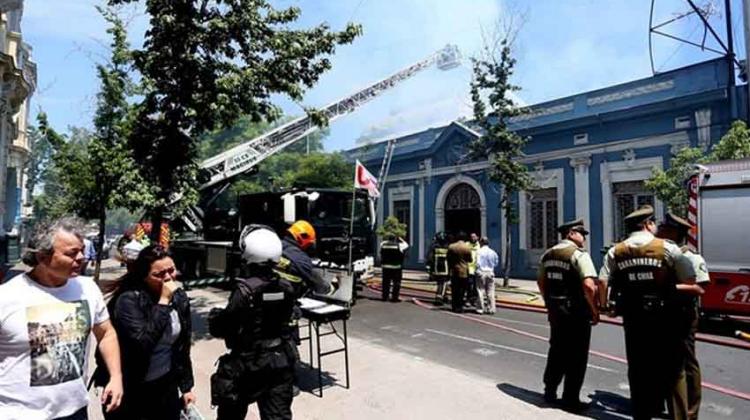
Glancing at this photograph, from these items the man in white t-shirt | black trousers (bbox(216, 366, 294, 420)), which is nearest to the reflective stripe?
black trousers (bbox(216, 366, 294, 420))

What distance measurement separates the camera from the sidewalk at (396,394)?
171 inches

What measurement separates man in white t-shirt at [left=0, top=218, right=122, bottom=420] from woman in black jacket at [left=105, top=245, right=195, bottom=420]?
0.65 ft

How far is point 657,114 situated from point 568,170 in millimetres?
3181

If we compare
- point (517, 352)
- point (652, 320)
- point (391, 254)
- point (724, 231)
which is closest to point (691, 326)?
point (652, 320)

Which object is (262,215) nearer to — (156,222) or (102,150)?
(102,150)

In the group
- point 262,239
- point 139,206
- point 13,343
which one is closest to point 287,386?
point 262,239

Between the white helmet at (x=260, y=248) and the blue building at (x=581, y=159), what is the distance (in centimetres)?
1382

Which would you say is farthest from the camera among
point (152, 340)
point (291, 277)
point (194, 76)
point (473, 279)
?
point (473, 279)

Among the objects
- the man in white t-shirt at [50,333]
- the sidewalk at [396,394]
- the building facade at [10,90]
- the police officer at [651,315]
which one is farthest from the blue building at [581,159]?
the building facade at [10,90]

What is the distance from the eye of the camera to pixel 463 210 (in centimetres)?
2009

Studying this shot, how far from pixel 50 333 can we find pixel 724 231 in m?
9.64

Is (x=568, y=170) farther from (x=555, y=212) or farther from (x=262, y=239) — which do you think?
(x=262, y=239)

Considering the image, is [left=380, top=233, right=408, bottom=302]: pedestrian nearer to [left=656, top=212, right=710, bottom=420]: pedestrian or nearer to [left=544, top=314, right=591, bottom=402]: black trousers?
[left=544, top=314, right=591, bottom=402]: black trousers

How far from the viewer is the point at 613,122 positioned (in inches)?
606
